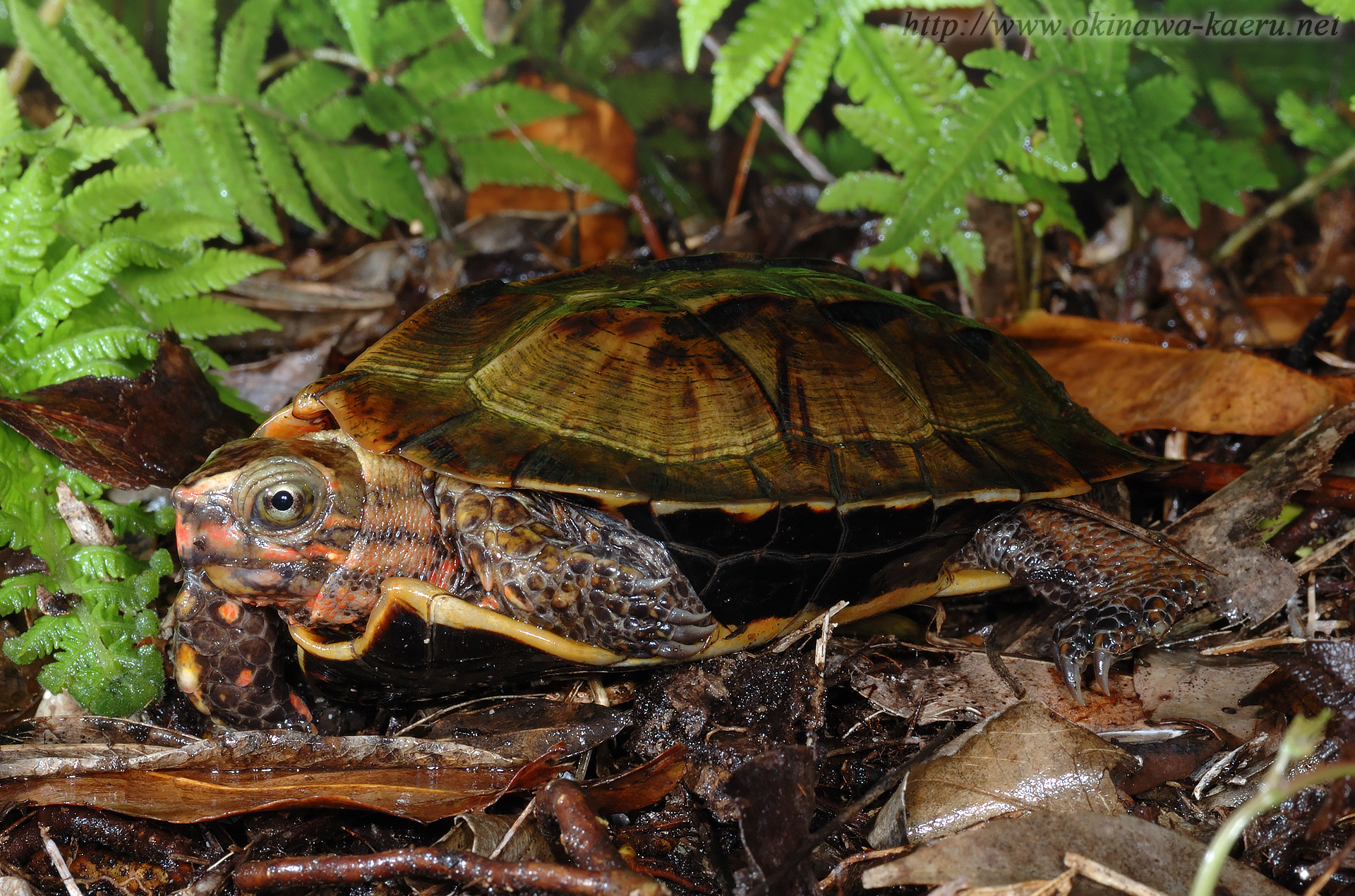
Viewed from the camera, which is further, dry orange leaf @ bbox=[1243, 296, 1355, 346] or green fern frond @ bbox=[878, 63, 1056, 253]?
dry orange leaf @ bbox=[1243, 296, 1355, 346]

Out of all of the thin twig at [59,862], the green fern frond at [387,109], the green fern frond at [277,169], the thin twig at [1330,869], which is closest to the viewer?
the thin twig at [1330,869]

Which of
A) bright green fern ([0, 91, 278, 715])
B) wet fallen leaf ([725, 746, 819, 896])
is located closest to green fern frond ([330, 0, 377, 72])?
bright green fern ([0, 91, 278, 715])

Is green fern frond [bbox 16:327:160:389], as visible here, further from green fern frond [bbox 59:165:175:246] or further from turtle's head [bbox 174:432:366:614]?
turtle's head [bbox 174:432:366:614]

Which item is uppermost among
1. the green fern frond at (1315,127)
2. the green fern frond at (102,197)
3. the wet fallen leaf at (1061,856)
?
the green fern frond at (1315,127)

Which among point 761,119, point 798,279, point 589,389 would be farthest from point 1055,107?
point 589,389

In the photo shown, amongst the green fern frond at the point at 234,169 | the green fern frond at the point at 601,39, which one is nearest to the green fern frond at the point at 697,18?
the green fern frond at the point at 234,169

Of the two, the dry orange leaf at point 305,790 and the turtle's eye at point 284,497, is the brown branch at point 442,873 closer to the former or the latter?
the dry orange leaf at point 305,790

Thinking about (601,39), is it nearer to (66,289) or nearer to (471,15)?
(471,15)

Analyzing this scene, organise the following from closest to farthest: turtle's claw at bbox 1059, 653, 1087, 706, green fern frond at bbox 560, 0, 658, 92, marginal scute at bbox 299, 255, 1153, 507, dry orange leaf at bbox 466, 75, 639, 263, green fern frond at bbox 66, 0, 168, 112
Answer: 1. marginal scute at bbox 299, 255, 1153, 507
2. turtle's claw at bbox 1059, 653, 1087, 706
3. green fern frond at bbox 66, 0, 168, 112
4. dry orange leaf at bbox 466, 75, 639, 263
5. green fern frond at bbox 560, 0, 658, 92

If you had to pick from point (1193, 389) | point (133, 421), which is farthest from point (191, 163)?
point (1193, 389)
